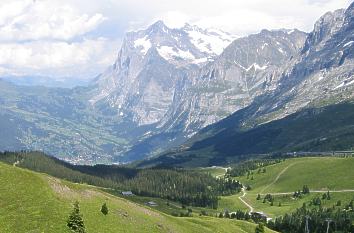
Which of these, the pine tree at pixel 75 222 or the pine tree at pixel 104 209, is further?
the pine tree at pixel 104 209

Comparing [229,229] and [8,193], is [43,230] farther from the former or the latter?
[229,229]

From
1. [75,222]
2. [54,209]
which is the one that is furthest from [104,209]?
[75,222]

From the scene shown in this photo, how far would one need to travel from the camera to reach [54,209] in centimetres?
8594

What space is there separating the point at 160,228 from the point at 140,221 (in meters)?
4.48

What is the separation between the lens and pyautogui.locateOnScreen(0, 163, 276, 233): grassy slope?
267 ft

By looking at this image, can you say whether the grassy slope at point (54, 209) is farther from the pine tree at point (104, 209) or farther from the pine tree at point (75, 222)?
the pine tree at point (75, 222)

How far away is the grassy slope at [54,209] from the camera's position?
267ft

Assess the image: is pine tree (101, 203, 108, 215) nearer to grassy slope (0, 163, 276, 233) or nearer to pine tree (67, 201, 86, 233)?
grassy slope (0, 163, 276, 233)

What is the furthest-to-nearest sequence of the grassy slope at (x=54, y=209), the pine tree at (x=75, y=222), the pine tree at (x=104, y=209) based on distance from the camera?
the pine tree at (x=104, y=209) < the grassy slope at (x=54, y=209) < the pine tree at (x=75, y=222)

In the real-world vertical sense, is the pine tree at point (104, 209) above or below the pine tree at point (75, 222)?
above

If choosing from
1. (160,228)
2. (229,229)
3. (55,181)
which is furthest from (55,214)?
(229,229)

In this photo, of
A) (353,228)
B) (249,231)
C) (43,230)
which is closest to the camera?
(43,230)

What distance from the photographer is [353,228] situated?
188625mm

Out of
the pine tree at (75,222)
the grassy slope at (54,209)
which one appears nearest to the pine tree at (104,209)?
the grassy slope at (54,209)
